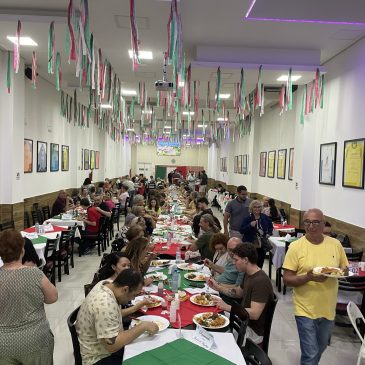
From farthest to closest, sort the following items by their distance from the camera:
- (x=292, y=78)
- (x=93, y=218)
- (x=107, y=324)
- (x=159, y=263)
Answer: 1. (x=93, y=218)
2. (x=292, y=78)
3. (x=159, y=263)
4. (x=107, y=324)

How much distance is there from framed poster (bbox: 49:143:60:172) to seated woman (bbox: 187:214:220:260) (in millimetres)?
7218

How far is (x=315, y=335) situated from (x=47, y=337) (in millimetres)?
2280

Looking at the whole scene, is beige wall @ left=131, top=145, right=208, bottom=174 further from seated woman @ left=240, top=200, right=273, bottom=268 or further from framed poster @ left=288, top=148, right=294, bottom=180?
seated woman @ left=240, top=200, right=273, bottom=268

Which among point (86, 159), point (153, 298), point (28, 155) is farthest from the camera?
point (86, 159)

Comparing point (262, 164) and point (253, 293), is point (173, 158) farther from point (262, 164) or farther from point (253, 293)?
point (253, 293)

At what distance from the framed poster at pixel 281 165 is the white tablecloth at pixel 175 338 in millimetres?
9237

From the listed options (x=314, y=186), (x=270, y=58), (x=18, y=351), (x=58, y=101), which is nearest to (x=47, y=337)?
(x=18, y=351)

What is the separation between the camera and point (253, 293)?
10.5 ft

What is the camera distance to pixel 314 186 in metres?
Answer: 8.73

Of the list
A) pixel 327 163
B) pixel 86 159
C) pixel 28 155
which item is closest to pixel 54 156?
pixel 28 155

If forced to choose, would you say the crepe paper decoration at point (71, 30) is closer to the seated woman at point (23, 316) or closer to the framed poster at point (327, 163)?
the seated woman at point (23, 316)

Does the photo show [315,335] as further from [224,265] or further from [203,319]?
[224,265]

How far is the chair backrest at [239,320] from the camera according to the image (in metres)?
2.81

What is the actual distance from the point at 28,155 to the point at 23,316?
7.91 meters
